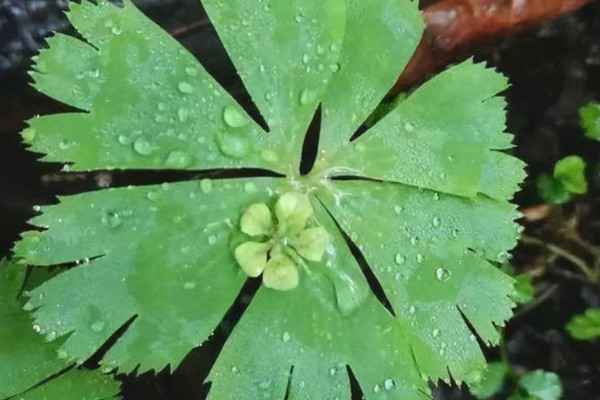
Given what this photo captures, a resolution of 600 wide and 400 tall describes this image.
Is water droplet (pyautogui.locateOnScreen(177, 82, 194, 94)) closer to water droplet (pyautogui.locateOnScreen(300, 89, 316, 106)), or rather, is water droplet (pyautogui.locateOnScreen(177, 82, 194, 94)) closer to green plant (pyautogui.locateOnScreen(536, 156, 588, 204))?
water droplet (pyautogui.locateOnScreen(300, 89, 316, 106))

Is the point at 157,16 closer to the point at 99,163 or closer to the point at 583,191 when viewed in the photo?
the point at 99,163

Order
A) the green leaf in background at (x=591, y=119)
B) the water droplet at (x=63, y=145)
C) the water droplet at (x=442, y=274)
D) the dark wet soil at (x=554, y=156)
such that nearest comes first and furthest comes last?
the water droplet at (x=63, y=145), the water droplet at (x=442, y=274), the green leaf in background at (x=591, y=119), the dark wet soil at (x=554, y=156)

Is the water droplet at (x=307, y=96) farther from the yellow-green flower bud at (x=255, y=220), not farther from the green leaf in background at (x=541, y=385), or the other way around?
the green leaf in background at (x=541, y=385)

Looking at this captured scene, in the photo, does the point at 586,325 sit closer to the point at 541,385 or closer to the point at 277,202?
the point at 541,385

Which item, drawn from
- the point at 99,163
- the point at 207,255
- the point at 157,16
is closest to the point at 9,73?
the point at 157,16

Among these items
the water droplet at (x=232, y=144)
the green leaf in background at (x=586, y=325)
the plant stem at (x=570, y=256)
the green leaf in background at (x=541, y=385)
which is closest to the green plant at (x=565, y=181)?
the plant stem at (x=570, y=256)

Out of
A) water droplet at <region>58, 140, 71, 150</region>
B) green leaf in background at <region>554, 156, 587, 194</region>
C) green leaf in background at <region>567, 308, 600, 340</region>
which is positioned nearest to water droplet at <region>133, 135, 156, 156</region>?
water droplet at <region>58, 140, 71, 150</region>

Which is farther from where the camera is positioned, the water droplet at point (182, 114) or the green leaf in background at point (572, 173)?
the green leaf in background at point (572, 173)
